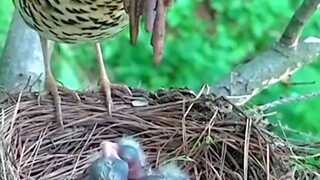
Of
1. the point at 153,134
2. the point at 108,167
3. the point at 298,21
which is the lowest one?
the point at 108,167

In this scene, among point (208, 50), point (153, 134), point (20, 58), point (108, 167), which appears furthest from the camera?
point (208, 50)

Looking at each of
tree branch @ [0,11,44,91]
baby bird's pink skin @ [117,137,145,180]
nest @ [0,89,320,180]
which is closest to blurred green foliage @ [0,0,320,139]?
tree branch @ [0,11,44,91]

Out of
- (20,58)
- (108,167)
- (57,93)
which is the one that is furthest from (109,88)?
(108,167)

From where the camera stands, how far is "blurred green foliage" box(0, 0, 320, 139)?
3.23 meters

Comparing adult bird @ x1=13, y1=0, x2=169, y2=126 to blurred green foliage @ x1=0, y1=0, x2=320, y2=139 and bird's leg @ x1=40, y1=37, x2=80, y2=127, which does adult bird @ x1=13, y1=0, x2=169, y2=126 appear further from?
blurred green foliage @ x1=0, y1=0, x2=320, y2=139

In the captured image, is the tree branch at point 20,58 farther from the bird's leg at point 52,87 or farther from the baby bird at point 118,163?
the baby bird at point 118,163

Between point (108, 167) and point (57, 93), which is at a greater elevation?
point (57, 93)

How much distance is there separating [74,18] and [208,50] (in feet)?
4.47

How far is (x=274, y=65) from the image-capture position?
2381 millimetres

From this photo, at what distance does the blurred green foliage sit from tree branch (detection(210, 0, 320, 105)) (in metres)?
0.73

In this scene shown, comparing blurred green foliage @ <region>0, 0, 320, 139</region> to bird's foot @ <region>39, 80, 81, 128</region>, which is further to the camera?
blurred green foliage @ <region>0, 0, 320, 139</region>

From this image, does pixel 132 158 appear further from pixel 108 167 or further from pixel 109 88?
pixel 109 88

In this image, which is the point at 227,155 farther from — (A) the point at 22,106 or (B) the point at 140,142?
(A) the point at 22,106

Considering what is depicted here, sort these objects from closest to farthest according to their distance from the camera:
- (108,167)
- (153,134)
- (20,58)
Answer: (108,167) → (153,134) → (20,58)
